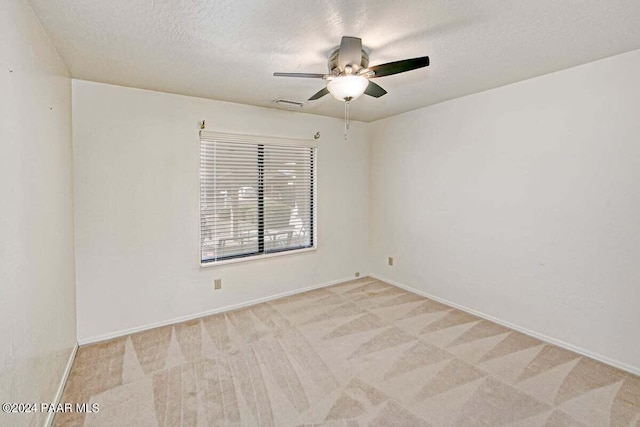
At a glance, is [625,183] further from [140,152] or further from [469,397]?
[140,152]

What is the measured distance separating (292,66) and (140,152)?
5.50ft

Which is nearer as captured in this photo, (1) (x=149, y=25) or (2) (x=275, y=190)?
(1) (x=149, y=25)

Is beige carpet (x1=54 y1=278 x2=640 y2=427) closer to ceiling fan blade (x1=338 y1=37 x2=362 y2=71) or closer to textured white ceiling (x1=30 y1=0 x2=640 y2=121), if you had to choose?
ceiling fan blade (x1=338 y1=37 x2=362 y2=71)

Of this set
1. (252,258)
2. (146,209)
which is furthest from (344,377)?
(146,209)

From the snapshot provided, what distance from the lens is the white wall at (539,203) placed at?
229 centimetres

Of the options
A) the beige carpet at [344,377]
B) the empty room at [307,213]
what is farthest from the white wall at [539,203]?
the beige carpet at [344,377]

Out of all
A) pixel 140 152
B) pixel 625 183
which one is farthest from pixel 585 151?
pixel 140 152

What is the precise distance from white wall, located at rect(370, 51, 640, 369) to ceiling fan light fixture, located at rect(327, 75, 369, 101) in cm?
177

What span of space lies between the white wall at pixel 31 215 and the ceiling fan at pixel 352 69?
4.24 feet

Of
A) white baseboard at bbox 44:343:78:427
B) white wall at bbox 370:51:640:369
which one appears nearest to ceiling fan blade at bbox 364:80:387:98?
white wall at bbox 370:51:640:369

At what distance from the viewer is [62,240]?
2.21 metres

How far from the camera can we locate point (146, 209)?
9.68ft

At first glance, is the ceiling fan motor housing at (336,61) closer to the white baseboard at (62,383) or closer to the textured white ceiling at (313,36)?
the textured white ceiling at (313,36)

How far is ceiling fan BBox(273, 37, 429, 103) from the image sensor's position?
71.1 inches
